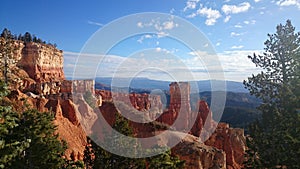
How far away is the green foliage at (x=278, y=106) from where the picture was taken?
16266 mm

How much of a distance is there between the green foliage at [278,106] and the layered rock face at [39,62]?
252 feet

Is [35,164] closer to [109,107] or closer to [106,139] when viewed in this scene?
[106,139]

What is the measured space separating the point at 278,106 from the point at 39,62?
272ft

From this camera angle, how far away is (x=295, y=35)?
17984 millimetres

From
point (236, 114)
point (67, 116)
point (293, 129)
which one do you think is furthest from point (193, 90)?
point (293, 129)

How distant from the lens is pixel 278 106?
18438 millimetres

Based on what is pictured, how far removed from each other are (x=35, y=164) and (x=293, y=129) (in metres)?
16.9

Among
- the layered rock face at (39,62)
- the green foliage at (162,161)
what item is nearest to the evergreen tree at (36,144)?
the green foliage at (162,161)

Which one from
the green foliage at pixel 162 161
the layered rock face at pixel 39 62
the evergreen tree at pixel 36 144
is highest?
the layered rock face at pixel 39 62

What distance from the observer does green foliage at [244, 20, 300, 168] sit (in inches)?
Result: 640

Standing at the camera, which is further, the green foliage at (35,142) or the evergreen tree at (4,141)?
the green foliage at (35,142)

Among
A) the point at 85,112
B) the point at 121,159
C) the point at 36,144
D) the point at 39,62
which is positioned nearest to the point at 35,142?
the point at 36,144

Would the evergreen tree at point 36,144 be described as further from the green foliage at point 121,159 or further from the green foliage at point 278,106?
the green foliage at point 278,106

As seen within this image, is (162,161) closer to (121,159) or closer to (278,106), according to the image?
(121,159)
